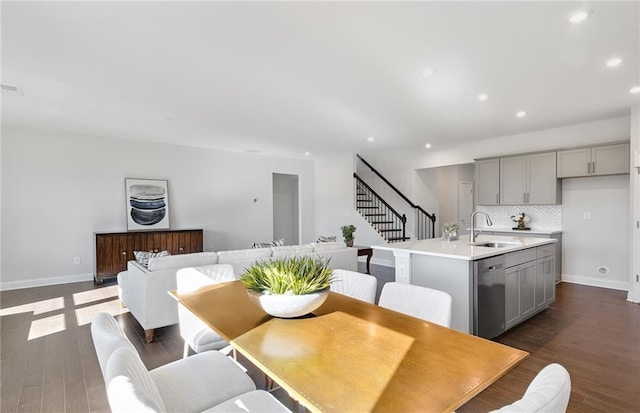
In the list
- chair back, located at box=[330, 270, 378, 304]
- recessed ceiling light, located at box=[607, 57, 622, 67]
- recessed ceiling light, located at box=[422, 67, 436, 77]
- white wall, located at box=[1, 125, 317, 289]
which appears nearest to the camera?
chair back, located at box=[330, 270, 378, 304]

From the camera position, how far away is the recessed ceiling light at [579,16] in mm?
2268

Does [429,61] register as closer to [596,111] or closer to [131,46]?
[131,46]

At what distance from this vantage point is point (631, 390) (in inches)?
93.0

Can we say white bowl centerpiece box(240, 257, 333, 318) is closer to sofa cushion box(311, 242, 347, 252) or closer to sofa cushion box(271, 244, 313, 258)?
sofa cushion box(271, 244, 313, 258)

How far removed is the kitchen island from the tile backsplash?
8.10 ft

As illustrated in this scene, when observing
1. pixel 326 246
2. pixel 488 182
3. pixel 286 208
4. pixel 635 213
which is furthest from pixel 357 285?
pixel 286 208

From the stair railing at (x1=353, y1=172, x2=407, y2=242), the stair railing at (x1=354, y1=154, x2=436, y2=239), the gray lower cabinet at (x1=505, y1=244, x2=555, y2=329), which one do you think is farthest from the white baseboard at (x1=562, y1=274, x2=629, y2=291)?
the stair railing at (x1=353, y1=172, x2=407, y2=242)

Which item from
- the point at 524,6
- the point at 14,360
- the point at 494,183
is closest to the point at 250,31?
the point at 524,6

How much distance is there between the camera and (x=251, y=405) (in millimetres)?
1350

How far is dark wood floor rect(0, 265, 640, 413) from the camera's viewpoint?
89.1 inches

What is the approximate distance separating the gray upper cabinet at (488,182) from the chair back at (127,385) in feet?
21.3

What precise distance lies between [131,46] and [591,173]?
6354 millimetres

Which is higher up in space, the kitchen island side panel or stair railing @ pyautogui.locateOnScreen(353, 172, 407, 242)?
stair railing @ pyautogui.locateOnScreen(353, 172, 407, 242)

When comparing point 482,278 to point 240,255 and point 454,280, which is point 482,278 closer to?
point 454,280
